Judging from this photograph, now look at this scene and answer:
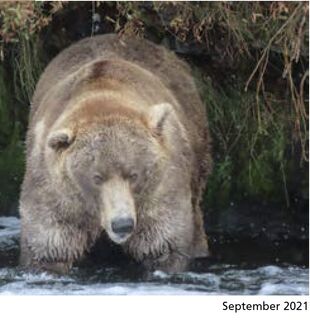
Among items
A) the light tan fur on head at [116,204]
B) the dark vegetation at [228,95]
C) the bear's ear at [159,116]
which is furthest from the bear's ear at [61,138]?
the dark vegetation at [228,95]

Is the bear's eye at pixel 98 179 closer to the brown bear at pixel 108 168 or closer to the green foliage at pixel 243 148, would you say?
the brown bear at pixel 108 168

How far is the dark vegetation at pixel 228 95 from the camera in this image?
1016 centimetres

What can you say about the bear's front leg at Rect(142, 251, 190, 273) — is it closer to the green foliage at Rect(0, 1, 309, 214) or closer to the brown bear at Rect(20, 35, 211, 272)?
the brown bear at Rect(20, 35, 211, 272)

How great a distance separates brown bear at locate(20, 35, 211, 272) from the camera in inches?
330

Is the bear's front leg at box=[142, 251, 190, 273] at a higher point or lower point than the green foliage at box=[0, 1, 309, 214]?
lower

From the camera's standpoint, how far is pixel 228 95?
11258 millimetres

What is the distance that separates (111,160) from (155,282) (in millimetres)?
1210

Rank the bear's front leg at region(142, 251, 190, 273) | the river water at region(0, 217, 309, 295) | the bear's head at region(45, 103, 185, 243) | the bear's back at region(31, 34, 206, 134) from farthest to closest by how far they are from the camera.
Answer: the bear's back at region(31, 34, 206, 134), the bear's front leg at region(142, 251, 190, 273), the river water at region(0, 217, 309, 295), the bear's head at region(45, 103, 185, 243)

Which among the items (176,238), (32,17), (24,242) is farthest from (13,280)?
(32,17)

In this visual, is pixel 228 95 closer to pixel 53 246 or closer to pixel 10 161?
pixel 10 161

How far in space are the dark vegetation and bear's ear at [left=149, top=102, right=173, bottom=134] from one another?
122 cm

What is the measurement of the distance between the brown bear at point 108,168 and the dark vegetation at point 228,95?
2.30 feet

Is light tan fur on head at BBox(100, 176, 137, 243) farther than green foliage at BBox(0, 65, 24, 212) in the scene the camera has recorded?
No

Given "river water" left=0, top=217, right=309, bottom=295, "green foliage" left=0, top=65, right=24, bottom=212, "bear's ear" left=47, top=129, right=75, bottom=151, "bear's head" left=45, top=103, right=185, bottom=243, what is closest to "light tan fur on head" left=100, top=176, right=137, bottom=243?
"bear's head" left=45, top=103, right=185, bottom=243
